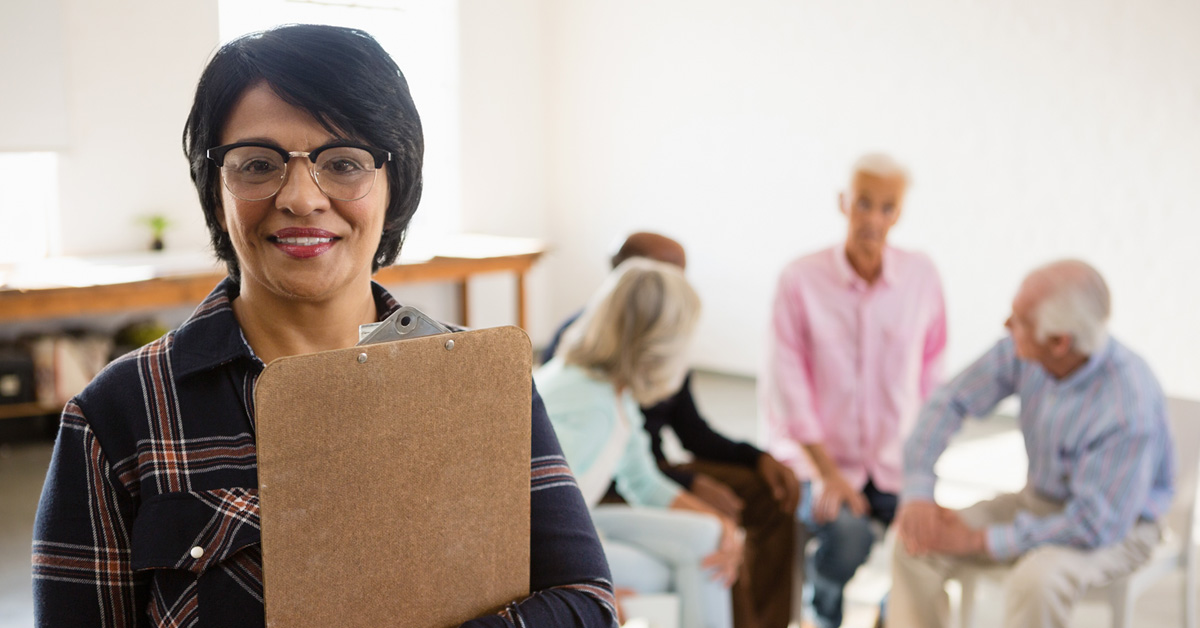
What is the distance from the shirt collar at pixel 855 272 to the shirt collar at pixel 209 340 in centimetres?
214

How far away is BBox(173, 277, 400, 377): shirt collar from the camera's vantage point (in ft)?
3.01

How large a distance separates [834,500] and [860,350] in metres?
0.45

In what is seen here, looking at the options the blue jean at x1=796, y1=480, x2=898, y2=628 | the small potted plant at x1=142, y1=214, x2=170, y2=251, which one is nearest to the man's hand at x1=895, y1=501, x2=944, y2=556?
the blue jean at x1=796, y1=480, x2=898, y2=628

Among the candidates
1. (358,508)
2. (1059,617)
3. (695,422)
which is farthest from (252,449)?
(695,422)

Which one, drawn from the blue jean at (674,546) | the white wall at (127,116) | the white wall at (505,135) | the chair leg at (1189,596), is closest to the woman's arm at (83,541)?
the blue jean at (674,546)

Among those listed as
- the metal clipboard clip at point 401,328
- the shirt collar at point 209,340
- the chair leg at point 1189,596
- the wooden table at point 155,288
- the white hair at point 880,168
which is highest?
the white hair at point 880,168

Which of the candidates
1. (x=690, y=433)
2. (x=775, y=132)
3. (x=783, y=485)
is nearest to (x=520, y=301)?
(x=775, y=132)

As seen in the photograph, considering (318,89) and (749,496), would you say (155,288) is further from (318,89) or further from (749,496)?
(318,89)

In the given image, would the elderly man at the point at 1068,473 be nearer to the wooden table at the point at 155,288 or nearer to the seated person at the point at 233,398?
the seated person at the point at 233,398

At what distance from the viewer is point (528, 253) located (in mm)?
6000

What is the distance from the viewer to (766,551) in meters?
2.71

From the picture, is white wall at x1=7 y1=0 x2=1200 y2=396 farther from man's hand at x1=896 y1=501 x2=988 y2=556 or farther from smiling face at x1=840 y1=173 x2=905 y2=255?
man's hand at x1=896 y1=501 x2=988 y2=556

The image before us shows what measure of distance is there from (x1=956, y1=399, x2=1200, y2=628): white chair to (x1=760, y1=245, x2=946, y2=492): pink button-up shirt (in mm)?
510

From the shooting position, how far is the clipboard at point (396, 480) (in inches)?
27.0
